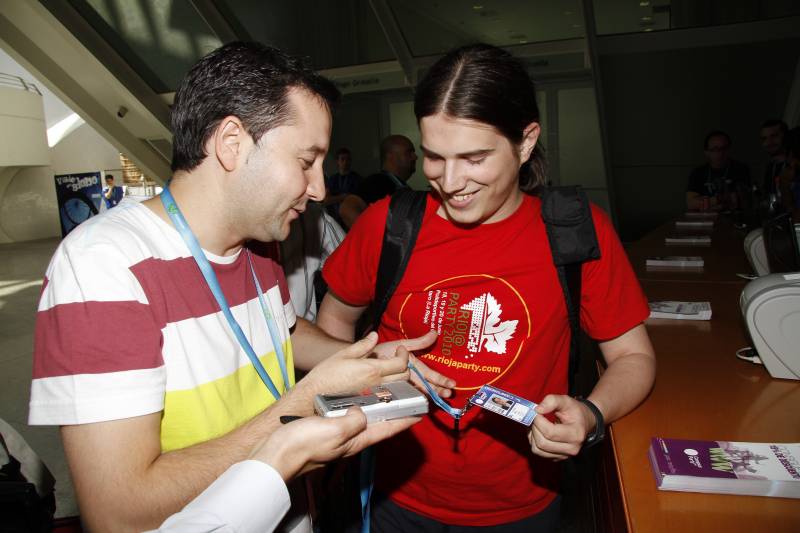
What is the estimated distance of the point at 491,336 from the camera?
4.73 ft

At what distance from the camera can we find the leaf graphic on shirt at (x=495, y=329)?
1.43 m

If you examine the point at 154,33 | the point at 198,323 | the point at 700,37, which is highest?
the point at 154,33

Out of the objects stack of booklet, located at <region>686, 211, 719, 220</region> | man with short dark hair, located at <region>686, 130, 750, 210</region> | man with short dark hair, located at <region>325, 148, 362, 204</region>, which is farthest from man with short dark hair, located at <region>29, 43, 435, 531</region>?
man with short dark hair, located at <region>325, 148, 362, 204</region>

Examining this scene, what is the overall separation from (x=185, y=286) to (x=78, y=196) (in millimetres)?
14852

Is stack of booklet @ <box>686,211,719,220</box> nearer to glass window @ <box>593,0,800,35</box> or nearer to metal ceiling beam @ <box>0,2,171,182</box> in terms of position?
glass window @ <box>593,0,800,35</box>

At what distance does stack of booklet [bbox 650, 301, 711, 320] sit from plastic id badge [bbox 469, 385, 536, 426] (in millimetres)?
1543

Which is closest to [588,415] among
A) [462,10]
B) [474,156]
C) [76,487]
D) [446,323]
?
[446,323]

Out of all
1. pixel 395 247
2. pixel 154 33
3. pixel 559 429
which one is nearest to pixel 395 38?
pixel 154 33

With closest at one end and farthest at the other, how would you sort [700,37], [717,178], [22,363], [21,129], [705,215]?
[22,363]
[705,215]
[717,178]
[700,37]
[21,129]

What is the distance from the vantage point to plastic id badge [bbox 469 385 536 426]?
1160 millimetres

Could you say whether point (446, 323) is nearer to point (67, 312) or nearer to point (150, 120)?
point (67, 312)

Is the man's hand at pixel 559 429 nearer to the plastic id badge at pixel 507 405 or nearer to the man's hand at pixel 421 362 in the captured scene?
the plastic id badge at pixel 507 405

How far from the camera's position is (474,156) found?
4.63ft

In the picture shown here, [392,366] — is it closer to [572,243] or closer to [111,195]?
[572,243]
